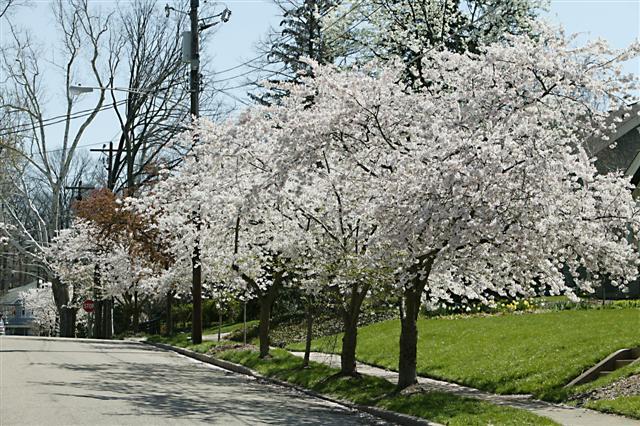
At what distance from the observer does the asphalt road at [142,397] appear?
41.7ft

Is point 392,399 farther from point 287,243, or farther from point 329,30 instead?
point 329,30

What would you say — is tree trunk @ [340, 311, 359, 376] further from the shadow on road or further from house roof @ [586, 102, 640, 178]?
house roof @ [586, 102, 640, 178]

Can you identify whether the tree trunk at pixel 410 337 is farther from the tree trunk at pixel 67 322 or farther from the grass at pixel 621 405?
the tree trunk at pixel 67 322

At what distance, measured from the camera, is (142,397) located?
15484mm

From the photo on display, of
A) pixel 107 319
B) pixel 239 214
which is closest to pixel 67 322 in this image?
pixel 107 319

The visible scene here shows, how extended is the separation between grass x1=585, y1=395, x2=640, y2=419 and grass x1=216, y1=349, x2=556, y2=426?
1.27 m

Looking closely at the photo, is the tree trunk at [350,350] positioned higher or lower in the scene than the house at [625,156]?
lower

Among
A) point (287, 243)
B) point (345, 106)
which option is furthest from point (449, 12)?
point (345, 106)

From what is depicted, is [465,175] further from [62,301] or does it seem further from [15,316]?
[15,316]

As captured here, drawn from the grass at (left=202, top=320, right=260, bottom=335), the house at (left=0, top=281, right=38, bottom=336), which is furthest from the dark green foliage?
the house at (left=0, top=281, right=38, bottom=336)

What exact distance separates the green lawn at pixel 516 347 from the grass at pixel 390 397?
1.19m

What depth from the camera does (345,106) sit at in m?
15.0

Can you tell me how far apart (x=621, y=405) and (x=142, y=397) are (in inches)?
310

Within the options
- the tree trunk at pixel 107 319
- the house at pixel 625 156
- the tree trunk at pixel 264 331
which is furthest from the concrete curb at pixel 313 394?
the tree trunk at pixel 107 319
